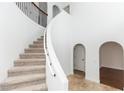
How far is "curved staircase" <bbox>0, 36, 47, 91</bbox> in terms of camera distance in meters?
3.02

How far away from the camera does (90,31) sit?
694cm

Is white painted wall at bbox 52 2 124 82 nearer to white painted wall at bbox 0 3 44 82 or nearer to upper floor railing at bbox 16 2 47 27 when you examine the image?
upper floor railing at bbox 16 2 47 27

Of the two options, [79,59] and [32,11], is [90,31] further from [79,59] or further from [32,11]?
[32,11]

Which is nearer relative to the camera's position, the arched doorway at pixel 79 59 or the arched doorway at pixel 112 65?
the arched doorway at pixel 112 65

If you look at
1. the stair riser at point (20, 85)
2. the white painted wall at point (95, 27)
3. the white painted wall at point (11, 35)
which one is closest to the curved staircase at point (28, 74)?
the stair riser at point (20, 85)

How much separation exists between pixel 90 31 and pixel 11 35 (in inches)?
170

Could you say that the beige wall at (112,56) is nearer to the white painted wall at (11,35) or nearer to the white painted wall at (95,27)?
the white painted wall at (95,27)

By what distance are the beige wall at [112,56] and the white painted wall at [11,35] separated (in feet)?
14.1

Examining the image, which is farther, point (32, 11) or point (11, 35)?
point (32, 11)

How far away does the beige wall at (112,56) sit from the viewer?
6897 mm

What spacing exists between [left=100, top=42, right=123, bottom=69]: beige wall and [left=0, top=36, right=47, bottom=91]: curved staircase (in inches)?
162

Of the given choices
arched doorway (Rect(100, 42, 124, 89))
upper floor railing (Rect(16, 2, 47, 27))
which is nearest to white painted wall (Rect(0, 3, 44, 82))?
upper floor railing (Rect(16, 2, 47, 27))

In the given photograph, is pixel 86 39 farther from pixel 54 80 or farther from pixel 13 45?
pixel 54 80

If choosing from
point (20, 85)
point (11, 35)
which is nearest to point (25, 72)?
point (20, 85)
